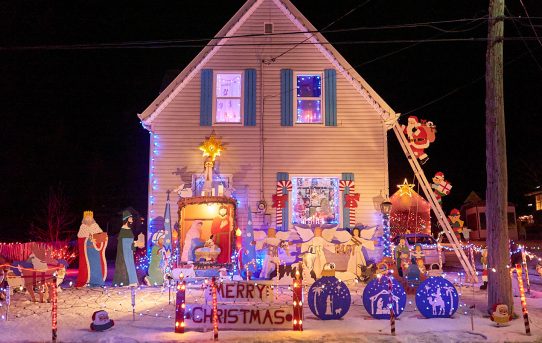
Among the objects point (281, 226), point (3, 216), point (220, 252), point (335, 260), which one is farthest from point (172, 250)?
point (3, 216)

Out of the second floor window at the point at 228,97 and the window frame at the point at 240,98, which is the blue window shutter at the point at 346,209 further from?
the second floor window at the point at 228,97

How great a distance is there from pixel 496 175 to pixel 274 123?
8.44 metres

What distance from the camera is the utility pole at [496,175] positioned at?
10.0 m

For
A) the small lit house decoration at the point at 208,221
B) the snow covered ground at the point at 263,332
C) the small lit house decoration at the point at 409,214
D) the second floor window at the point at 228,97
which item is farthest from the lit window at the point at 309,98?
the small lit house decoration at the point at 409,214

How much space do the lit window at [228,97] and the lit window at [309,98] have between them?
6.59ft

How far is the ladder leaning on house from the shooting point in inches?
604

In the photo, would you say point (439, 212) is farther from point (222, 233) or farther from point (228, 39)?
point (228, 39)

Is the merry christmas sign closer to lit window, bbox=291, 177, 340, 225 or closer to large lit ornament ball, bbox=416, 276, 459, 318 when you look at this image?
large lit ornament ball, bbox=416, 276, 459, 318

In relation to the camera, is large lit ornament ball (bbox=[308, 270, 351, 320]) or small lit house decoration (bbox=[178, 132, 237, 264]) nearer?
large lit ornament ball (bbox=[308, 270, 351, 320])

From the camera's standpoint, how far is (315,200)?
17.1 m

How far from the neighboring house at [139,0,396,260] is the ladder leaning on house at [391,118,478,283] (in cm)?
93

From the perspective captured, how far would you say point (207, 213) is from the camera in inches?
677

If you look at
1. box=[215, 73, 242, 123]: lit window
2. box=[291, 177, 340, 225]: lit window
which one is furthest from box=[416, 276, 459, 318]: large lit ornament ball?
box=[215, 73, 242, 123]: lit window

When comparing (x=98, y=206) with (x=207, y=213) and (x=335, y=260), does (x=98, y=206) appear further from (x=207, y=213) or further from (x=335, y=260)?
(x=335, y=260)
